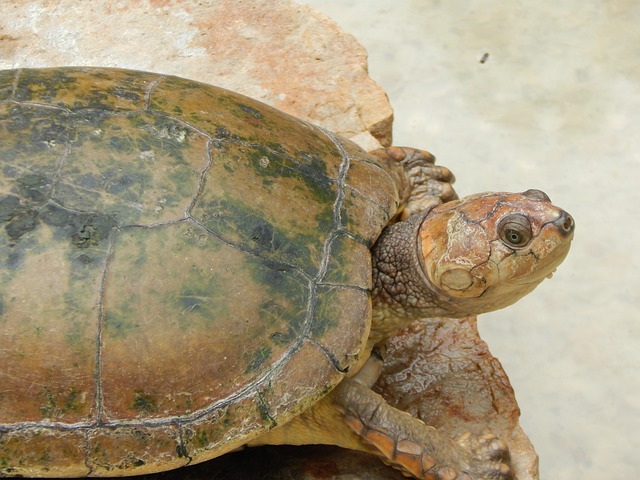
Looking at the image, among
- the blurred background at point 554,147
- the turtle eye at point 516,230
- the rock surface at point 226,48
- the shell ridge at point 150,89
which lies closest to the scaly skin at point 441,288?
the turtle eye at point 516,230

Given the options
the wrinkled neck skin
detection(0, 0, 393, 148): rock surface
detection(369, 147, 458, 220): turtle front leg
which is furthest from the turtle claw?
detection(0, 0, 393, 148): rock surface

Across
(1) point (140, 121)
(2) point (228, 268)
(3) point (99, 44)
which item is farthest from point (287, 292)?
(3) point (99, 44)

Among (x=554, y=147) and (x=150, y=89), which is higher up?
(x=150, y=89)

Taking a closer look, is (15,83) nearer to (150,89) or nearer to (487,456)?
(150,89)

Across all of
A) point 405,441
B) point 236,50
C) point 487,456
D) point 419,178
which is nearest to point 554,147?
point 419,178

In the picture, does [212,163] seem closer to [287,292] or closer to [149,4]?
[287,292]

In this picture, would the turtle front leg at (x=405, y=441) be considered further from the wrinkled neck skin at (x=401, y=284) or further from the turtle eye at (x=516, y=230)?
the turtle eye at (x=516, y=230)

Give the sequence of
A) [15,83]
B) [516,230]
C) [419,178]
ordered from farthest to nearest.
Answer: [419,178] → [15,83] → [516,230]

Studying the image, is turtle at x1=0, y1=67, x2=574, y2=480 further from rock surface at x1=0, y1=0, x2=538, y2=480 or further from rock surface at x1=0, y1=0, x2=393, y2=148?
rock surface at x1=0, y1=0, x2=393, y2=148
